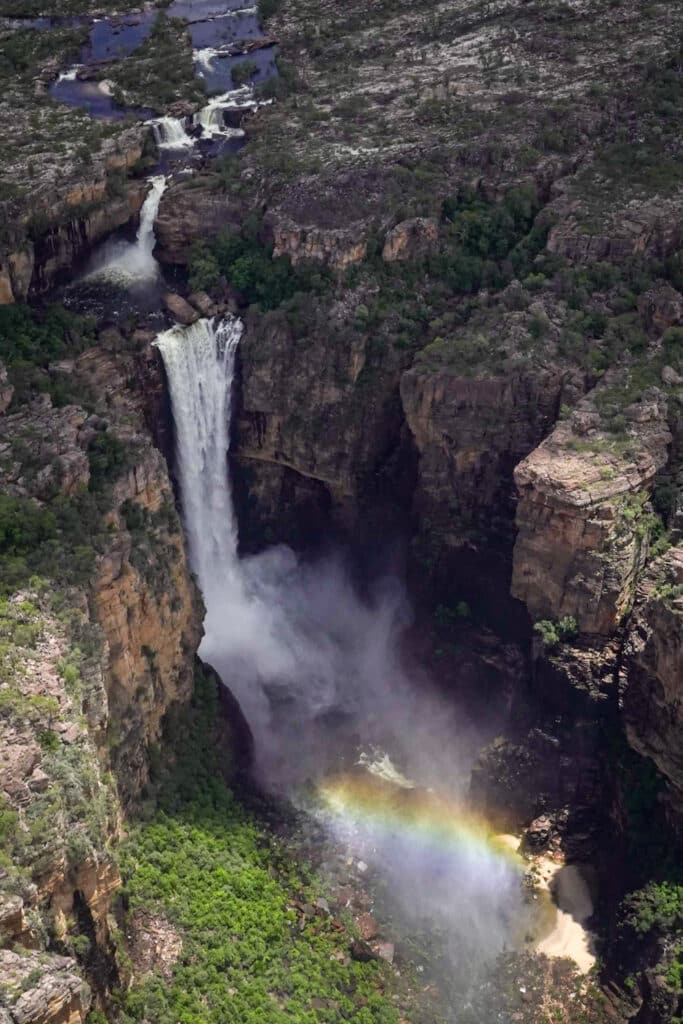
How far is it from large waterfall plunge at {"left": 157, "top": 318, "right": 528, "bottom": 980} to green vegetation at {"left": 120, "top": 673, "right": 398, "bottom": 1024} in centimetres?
362

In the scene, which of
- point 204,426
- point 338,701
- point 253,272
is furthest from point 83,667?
point 253,272

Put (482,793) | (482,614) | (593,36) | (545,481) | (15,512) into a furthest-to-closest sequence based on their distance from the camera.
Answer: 1. (593,36)
2. (482,614)
3. (482,793)
4. (545,481)
5. (15,512)

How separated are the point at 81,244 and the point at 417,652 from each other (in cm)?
2485

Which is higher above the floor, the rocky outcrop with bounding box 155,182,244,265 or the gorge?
the rocky outcrop with bounding box 155,182,244,265

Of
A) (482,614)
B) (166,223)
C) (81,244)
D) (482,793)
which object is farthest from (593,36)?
(482,793)

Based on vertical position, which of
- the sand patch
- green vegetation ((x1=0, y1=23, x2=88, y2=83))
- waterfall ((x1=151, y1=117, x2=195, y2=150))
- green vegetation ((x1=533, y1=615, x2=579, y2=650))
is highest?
green vegetation ((x1=0, y1=23, x2=88, y2=83))

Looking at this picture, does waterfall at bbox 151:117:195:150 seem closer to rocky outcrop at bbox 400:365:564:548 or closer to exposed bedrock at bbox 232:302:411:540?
exposed bedrock at bbox 232:302:411:540

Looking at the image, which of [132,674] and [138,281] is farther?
[138,281]

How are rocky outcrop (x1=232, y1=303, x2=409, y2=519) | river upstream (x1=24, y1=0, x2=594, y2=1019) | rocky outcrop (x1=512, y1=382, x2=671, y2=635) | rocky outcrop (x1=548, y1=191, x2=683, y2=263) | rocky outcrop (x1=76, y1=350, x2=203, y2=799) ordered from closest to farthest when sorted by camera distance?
1. rocky outcrop (x1=76, y1=350, x2=203, y2=799)
2. river upstream (x1=24, y1=0, x2=594, y2=1019)
3. rocky outcrop (x1=512, y1=382, x2=671, y2=635)
4. rocky outcrop (x1=548, y1=191, x2=683, y2=263)
5. rocky outcrop (x1=232, y1=303, x2=409, y2=519)

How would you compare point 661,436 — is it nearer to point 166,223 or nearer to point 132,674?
point 132,674

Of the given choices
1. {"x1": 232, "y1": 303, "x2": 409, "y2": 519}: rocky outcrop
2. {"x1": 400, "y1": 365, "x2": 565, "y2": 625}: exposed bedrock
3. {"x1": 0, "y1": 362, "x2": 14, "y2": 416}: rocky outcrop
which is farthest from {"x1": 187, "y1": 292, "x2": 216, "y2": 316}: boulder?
{"x1": 0, "y1": 362, "x2": 14, "y2": 416}: rocky outcrop

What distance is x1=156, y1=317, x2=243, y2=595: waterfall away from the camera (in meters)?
52.3

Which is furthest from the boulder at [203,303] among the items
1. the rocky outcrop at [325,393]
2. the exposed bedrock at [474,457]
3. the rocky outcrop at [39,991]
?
the rocky outcrop at [39,991]

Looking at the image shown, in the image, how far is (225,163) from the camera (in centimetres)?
5838
